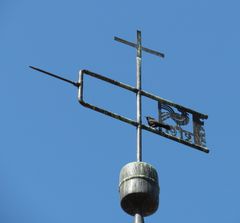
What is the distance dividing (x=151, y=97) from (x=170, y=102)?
0.44 m

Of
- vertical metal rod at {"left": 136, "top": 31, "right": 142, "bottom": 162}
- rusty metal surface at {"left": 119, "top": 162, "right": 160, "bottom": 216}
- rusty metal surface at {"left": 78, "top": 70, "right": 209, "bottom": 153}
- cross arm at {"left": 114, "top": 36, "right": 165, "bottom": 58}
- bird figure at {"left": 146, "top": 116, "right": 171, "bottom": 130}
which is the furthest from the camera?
cross arm at {"left": 114, "top": 36, "right": 165, "bottom": 58}

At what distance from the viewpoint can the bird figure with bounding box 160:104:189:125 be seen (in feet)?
34.0

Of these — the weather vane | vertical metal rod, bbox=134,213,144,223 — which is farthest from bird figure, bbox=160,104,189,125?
vertical metal rod, bbox=134,213,144,223

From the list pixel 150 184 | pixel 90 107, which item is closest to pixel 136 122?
pixel 90 107

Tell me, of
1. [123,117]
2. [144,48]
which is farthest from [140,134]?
[144,48]

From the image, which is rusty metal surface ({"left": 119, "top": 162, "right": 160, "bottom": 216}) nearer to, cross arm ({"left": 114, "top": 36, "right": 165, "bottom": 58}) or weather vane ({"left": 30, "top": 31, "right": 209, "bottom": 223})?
weather vane ({"left": 30, "top": 31, "right": 209, "bottom": 223})

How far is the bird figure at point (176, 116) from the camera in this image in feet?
34.0

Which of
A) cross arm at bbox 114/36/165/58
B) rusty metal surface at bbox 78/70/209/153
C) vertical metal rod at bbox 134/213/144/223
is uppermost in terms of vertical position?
cross arm at bbox 114/36/165/58

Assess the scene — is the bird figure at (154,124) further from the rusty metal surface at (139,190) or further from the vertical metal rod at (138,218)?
the vertical metal rod at (138,218)

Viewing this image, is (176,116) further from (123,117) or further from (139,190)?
(139,190)

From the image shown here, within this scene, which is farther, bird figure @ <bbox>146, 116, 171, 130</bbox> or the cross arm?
the cross arm

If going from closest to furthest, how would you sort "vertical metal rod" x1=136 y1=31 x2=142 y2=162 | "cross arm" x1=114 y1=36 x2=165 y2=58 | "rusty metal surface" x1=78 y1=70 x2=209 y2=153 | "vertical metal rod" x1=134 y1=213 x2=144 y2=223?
"vertical metal rod" x1=134 y1=213 x2=144 y2=223 < "vertical metal rod" x1=136 y1=31 x2=142 y2=162 < "rusty metal surface" x1=78 y1=70 x2=209 y2=153 < "cross arm" x1=114 y1=36 x2=165 y2=58

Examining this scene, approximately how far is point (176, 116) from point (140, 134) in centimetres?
152

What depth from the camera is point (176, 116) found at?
34.4ft
